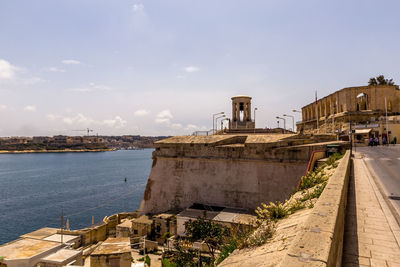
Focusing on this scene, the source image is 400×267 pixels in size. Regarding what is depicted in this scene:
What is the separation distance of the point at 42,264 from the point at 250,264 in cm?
1434

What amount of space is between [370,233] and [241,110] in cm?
2921

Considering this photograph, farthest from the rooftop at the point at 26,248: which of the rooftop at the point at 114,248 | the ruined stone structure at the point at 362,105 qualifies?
the ruined stone structure at the point at 362,105

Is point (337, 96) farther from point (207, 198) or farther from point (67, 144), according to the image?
point (67, 144)

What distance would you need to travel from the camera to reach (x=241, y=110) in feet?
109

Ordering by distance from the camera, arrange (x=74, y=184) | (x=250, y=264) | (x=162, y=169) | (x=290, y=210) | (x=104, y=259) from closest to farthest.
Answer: (x=250, y=264), (x=290, y=210), (x=104, y=259), (x=162, y=169), (x=74, y=184)

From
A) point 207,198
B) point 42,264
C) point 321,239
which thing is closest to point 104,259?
point 42,264

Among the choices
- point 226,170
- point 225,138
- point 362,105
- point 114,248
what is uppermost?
point 362,105

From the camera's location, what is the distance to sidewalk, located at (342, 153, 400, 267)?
376 cm

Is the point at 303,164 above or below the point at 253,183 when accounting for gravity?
above

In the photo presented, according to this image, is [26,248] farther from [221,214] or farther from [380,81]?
[380,81]

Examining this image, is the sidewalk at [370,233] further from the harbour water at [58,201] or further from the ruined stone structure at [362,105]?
the ruined stone structure at [362,105]

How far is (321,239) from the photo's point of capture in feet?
9.28

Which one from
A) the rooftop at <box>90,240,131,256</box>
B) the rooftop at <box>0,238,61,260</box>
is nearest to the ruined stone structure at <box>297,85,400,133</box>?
the rooftop at <box>90,240,131,256</box>

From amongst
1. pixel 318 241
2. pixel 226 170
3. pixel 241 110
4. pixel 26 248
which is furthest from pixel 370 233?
pixel 241 110
